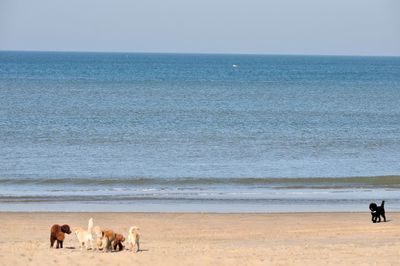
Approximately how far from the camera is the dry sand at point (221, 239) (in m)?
15.1

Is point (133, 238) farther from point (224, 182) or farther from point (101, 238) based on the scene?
point (224, 182)

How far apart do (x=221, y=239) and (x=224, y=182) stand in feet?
37.0

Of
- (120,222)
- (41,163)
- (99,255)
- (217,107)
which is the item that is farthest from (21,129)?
(99,255)

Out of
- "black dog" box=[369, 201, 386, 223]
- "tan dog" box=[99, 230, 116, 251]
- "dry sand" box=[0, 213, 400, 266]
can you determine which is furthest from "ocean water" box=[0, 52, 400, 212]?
"tan dog" box=[99, 230, 116, 251]

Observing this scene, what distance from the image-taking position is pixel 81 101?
71.2 meters

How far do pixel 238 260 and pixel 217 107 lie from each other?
53.0 meters

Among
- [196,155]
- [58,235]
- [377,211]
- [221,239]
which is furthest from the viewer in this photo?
[196,155]

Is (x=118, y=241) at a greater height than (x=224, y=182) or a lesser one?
lesser

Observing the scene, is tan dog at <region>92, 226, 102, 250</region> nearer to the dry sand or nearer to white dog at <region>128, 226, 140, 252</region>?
the dry sand

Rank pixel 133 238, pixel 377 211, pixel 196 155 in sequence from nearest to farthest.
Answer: pixel 133 238 < pixel 377 211 < pixel 196 155

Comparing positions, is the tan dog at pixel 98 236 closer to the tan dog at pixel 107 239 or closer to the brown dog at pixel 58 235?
the tan dog at pixel 107 239

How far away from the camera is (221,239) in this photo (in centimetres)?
1848

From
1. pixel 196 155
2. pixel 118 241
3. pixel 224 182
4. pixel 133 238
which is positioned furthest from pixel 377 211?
pixel 196 155

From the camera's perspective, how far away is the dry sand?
49.6ft
